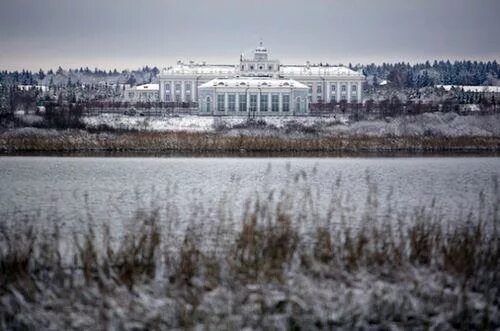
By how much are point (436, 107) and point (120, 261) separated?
68416 millimetres

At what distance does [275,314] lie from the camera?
397 inches

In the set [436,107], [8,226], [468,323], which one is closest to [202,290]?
[468,323]

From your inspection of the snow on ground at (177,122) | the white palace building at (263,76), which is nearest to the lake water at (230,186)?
the snow on ground at (177,122)

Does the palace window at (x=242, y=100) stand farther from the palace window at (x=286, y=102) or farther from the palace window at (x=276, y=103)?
the palace window at (x=286, y=102)

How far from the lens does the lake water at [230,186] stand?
17.8m

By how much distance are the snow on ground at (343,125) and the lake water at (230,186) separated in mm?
15717

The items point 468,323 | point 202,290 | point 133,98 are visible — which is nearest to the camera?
point 468,323

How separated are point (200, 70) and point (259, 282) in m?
103

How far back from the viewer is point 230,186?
25.9m

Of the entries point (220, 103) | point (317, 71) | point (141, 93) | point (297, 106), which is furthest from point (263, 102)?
point (141, 93)

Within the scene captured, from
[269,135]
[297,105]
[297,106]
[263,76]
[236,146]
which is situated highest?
[263,76]

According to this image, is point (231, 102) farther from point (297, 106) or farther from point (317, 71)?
point (317, 71)

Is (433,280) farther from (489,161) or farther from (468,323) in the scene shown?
(489,161)

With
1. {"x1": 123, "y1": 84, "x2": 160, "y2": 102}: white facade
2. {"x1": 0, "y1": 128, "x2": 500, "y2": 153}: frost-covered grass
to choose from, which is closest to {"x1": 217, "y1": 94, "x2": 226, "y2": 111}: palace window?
{"x1": 0, "y1": 128, "x2": 500, "y2": 153}: frost-covered grass
